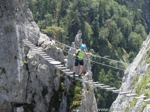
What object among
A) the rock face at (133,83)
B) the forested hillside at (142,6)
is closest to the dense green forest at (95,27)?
the forested hillside at (142,6)

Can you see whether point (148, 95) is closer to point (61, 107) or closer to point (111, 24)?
point (61, 107)

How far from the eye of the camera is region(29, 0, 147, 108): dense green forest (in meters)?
101

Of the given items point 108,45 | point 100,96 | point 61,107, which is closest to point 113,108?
point 61,107

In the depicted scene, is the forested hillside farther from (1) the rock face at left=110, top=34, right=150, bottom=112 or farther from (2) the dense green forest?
(1) the rock face at left=110, top=34, right=150, bottom=112

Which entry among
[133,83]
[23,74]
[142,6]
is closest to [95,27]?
[142,6]

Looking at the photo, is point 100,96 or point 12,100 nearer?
point 12,100

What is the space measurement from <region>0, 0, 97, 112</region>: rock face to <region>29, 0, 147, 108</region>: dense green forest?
5842 centimetres

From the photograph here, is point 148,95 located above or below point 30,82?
above

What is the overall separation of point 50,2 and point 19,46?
85084 mm

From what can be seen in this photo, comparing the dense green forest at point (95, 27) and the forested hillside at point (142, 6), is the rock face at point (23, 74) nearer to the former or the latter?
the dense green forest at point (95, 27)

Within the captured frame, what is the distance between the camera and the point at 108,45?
109m

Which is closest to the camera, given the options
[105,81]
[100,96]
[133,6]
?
[100,96]

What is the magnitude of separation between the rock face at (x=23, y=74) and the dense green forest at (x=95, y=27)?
192 ft

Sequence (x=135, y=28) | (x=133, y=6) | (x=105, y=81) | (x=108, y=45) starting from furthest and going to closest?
(x=133, y=6) < (x=135, y=28) < (x=108, y=45) < (x=105, y=81)
